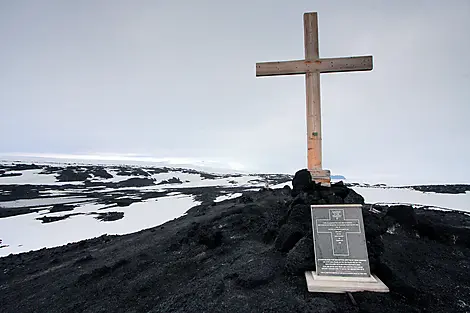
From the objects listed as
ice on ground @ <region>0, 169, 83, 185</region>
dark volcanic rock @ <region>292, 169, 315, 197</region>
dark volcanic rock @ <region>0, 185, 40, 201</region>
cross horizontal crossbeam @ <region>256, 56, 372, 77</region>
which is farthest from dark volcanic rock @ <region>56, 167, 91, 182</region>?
cross horizontal crossbeam @ <region>256, 56, 372, 77</region>

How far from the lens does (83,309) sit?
4652 millimetres

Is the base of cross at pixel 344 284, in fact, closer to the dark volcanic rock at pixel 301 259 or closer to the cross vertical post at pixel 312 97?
the dark volcanic rock at pixel 301 259

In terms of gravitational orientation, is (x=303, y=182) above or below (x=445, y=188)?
above

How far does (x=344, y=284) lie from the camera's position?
338 cm

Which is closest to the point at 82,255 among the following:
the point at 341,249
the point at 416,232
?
the point at 341,249

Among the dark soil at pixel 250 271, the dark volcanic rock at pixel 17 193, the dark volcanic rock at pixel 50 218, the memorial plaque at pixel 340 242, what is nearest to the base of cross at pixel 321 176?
the dark soil at pixel 250 271

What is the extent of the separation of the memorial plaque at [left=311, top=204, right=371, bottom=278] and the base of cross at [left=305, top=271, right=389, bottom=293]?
0.24 ft

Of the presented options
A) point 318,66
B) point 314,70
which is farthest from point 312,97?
point 318,66

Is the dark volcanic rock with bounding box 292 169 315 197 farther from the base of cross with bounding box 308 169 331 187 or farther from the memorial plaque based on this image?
the memorial plaque

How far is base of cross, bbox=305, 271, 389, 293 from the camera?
10.9 feet

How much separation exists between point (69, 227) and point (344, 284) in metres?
13.2

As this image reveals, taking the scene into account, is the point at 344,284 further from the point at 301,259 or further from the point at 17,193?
the point at 17,193

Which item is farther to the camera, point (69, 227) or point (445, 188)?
point (445, 188)

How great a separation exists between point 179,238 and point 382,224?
559cm
